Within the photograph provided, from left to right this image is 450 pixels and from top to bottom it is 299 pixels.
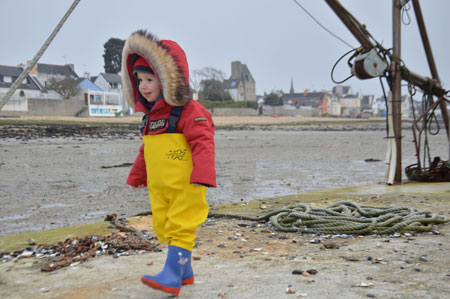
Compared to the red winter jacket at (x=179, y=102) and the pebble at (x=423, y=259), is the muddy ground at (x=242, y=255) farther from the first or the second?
the red winter jacket at (x=179, y=102)

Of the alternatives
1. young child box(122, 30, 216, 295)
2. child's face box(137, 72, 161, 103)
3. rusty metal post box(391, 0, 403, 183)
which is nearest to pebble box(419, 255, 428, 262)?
young child box(122, 30, 216, 295)

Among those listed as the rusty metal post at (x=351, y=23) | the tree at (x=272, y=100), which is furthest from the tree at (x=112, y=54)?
the rusty metal post at (x=351, y=23)

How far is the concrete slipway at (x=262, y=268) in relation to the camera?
2.95m

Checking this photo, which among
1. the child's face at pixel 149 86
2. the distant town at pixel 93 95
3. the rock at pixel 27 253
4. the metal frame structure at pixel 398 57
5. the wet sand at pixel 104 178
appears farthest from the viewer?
the distant town at pixel 93 95

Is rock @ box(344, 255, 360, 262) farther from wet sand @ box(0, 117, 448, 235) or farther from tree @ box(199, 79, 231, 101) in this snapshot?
tree @ box(199, 79, 231, 101)

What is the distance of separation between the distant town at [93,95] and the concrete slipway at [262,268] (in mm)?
1359

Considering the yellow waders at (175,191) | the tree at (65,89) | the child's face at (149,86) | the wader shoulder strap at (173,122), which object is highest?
the tree at (65,89)

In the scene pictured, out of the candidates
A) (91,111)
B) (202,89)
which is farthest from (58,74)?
(91,111)

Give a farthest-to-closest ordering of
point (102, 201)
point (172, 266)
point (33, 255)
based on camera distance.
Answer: point (102, 201)
point (33, 255)
point (172, 266)

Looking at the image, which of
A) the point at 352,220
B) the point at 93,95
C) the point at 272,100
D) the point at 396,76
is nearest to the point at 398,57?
the point at 396,76

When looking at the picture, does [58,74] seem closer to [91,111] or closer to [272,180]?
[91,111]

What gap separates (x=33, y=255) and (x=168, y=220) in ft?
5.10

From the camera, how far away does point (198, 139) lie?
301cm

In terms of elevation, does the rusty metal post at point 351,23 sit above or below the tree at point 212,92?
below
